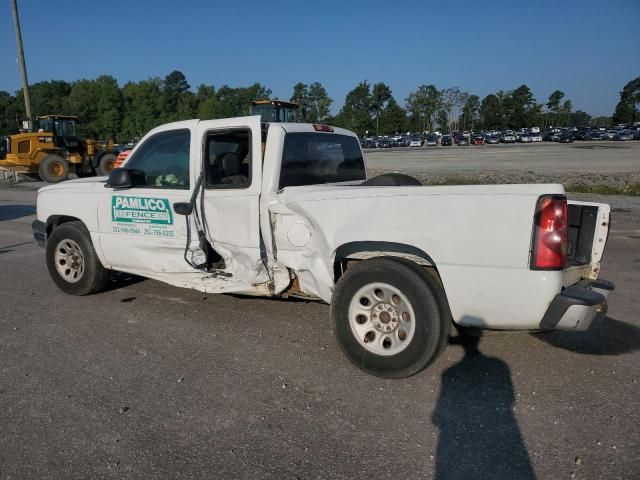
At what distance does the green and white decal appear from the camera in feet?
16.1

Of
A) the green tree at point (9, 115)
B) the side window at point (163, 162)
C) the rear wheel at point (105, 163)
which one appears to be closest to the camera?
the side window at point (163, 162)

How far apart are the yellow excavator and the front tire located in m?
17.2

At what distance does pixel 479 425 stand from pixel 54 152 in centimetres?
2328

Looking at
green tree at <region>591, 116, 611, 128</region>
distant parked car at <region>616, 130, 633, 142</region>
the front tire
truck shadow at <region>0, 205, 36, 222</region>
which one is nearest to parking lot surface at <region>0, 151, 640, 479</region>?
the front tire

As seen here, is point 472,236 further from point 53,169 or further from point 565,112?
point 565,112

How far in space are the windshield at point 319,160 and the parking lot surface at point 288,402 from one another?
1.36m

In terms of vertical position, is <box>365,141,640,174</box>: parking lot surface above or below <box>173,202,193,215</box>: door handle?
below

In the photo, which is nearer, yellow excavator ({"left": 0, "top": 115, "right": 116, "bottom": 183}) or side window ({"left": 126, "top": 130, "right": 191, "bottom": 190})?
side window ({"left": 126, "top": 130, "right": 191, "bottom": 190})

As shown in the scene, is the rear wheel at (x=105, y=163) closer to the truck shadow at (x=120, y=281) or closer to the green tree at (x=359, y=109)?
the truck shadow at (x=120, y=281)

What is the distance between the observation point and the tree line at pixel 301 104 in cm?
9100

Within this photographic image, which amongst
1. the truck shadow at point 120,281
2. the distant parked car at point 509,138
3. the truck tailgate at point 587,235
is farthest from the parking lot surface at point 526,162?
the distant parked car at point 509,138

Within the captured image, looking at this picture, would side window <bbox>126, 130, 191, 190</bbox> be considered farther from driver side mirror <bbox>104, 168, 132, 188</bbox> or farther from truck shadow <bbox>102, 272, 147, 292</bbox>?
truck shadow <bbox>102, 272, 147, 292</bbox>

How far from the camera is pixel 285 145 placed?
14.8ft

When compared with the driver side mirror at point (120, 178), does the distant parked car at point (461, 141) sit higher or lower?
lower
